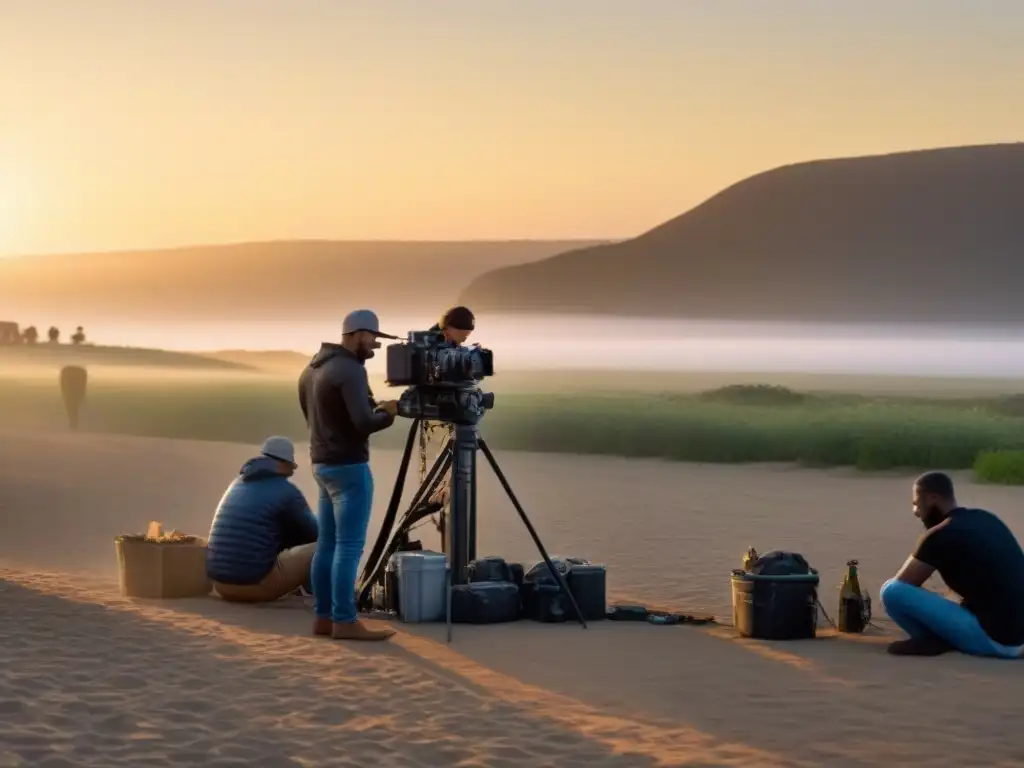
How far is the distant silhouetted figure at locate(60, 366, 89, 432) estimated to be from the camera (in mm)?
39312

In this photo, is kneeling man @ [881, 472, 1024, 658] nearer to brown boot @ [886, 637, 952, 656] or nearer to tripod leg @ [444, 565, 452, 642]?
brown boot @ [886, 637, 952, 656]

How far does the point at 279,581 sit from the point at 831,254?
365 feet

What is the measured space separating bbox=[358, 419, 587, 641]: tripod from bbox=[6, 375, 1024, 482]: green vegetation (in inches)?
647

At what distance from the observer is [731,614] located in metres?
10.4

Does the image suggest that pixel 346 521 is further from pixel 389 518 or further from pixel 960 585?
pixel 960 585

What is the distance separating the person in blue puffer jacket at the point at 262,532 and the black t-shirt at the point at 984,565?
12.4 feet

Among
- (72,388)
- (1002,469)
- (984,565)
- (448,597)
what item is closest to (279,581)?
(448,597)

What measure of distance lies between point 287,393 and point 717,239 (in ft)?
211

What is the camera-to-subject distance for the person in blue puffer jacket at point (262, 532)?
385 inches

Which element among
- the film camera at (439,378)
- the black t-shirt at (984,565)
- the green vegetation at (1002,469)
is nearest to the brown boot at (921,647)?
the black t-shirt at (984,565)

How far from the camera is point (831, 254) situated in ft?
387

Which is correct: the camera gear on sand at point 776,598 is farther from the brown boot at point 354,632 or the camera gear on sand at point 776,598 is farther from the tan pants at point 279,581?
the tan pants at point 279,581

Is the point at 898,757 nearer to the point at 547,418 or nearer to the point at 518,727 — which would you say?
the point at 518,727

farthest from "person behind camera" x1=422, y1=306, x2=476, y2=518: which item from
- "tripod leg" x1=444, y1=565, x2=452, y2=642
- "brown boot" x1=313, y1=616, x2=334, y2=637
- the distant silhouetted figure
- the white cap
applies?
the distant silhouetted figure
